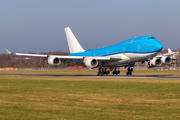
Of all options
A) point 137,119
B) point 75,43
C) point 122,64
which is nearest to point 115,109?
point 137,119

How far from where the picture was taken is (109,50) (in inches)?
2630

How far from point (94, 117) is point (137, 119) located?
6.43 ft

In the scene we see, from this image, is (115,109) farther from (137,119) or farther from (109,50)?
(109,50)

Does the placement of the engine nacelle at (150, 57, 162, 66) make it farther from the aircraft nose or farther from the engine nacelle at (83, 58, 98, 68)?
the engine nacelle at (83, 58, 98, 68)

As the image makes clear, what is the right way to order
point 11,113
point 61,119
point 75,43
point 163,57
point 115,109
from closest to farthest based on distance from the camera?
point 61,119
point 11,113
point 115,109
point 163,57
point 75,43

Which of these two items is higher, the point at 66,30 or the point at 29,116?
the point at 66,30

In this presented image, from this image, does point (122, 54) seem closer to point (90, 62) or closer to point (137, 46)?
point (137, 46)

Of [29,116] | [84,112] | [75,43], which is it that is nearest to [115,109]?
[84,112]

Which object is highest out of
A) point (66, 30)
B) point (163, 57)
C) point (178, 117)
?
point (66, 30)

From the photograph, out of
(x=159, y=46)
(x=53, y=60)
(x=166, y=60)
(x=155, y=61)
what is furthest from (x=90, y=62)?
(x=166, y=60)

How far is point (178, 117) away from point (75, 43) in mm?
69999

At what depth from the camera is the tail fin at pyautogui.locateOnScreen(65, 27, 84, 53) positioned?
81975 millimetres

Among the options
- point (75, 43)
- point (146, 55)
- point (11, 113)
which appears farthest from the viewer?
point (75, 43)

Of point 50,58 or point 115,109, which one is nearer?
point 115,109
